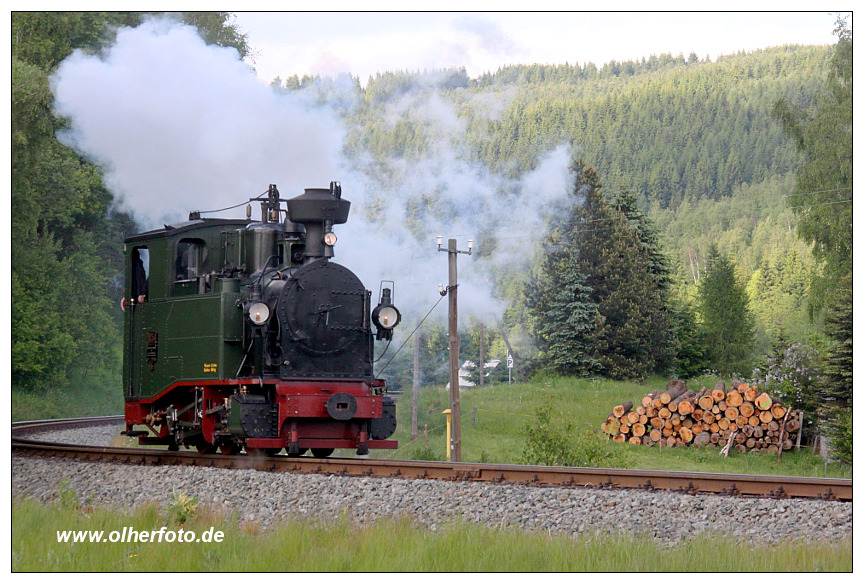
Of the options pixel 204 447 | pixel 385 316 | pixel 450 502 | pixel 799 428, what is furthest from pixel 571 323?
pixel 450 502

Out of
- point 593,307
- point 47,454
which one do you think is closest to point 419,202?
point 593,307

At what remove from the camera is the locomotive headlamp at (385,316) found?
1205 cm

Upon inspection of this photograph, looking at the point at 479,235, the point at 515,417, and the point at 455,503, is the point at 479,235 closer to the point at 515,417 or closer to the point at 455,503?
the point at 515,417

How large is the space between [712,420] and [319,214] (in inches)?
452

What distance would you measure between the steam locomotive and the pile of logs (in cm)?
997

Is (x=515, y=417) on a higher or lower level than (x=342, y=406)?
lower

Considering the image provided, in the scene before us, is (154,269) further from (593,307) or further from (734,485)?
(593,307)

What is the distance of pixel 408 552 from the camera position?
270 inches

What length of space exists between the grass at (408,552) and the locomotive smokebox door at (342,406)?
349cm

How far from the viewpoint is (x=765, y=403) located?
19.1 metres

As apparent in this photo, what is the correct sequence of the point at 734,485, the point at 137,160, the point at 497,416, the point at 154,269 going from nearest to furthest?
1. the point at 734,485
2. the point at 154,269
3. the point at 137,160
4. the point at 497,416

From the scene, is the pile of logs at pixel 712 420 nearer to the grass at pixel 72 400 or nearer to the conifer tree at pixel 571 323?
the conifer tree at pixel 571 323

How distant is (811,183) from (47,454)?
15254mm

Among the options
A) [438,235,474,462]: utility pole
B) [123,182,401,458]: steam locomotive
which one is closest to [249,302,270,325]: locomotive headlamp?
[123,182,401,458]: steam locomotive
